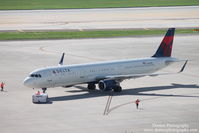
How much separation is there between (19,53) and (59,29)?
3979 cm

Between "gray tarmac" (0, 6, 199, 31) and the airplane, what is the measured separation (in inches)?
3019

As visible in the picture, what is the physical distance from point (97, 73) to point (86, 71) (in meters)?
1.90

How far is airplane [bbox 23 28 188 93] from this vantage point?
2702 inches

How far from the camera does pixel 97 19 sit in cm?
17325

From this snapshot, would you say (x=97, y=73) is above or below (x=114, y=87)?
above

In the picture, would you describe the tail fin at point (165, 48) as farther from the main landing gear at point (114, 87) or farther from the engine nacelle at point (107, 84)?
the engine nacelle at point (107, 84)

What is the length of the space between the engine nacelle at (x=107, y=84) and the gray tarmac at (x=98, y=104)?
0.80m

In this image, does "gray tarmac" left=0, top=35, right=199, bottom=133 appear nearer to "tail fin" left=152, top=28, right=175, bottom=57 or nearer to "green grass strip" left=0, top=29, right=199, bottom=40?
"tail fin" left=152, top=28, right=175, bottom=57

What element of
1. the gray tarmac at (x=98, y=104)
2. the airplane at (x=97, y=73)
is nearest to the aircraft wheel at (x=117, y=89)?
the airplane at (x=97, y=73)

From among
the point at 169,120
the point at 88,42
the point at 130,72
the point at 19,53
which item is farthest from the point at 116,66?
the point at 88,42

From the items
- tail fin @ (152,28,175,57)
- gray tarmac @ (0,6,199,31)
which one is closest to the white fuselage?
tail fin @ (152,28,175,57)

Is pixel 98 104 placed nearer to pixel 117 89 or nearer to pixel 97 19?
pixel 117 89

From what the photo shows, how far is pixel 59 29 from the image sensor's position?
14975 centimetres

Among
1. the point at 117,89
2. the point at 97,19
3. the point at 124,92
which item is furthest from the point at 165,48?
the point at 97,19
